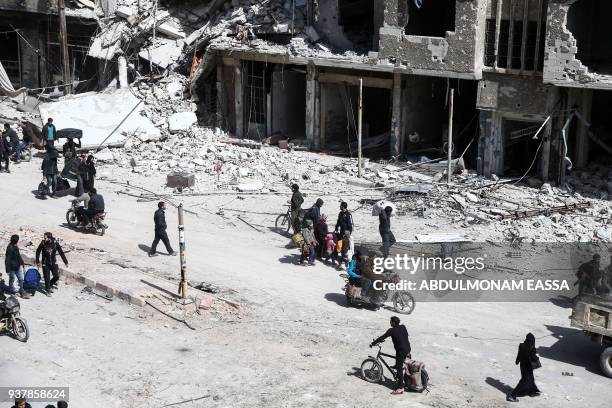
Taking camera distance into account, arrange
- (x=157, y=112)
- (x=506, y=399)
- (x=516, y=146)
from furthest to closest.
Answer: (x=157, y=112) → (x=516, y=146) → (x=506, y=399)

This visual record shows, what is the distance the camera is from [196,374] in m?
16.6

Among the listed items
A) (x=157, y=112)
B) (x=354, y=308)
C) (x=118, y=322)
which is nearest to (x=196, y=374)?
(x=118, y=322)

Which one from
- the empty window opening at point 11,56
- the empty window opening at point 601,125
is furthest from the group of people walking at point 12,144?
the empty window opening at point 601,125

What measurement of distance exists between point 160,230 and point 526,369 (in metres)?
9.67

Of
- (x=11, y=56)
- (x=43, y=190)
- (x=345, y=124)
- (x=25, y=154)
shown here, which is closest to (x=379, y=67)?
(x=345, y=124)

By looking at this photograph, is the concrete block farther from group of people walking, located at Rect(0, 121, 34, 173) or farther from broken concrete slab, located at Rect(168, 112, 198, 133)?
broken concrete slab, located at Rect(168, 112, 198, 133)

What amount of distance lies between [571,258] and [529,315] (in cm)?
368

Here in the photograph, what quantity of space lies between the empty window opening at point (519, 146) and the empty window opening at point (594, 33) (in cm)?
264

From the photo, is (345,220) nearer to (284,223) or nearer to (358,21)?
(284,223)

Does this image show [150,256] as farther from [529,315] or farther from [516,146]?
[516,146]

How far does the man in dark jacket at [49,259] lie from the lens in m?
19.7

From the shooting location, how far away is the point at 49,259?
19656mm

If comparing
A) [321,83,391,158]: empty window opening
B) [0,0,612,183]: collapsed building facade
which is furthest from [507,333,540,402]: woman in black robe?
[321,83,391,158]: empty window opening

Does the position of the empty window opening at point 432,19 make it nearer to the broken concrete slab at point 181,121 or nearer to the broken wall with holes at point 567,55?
the broken wall with holes at point 567,55
